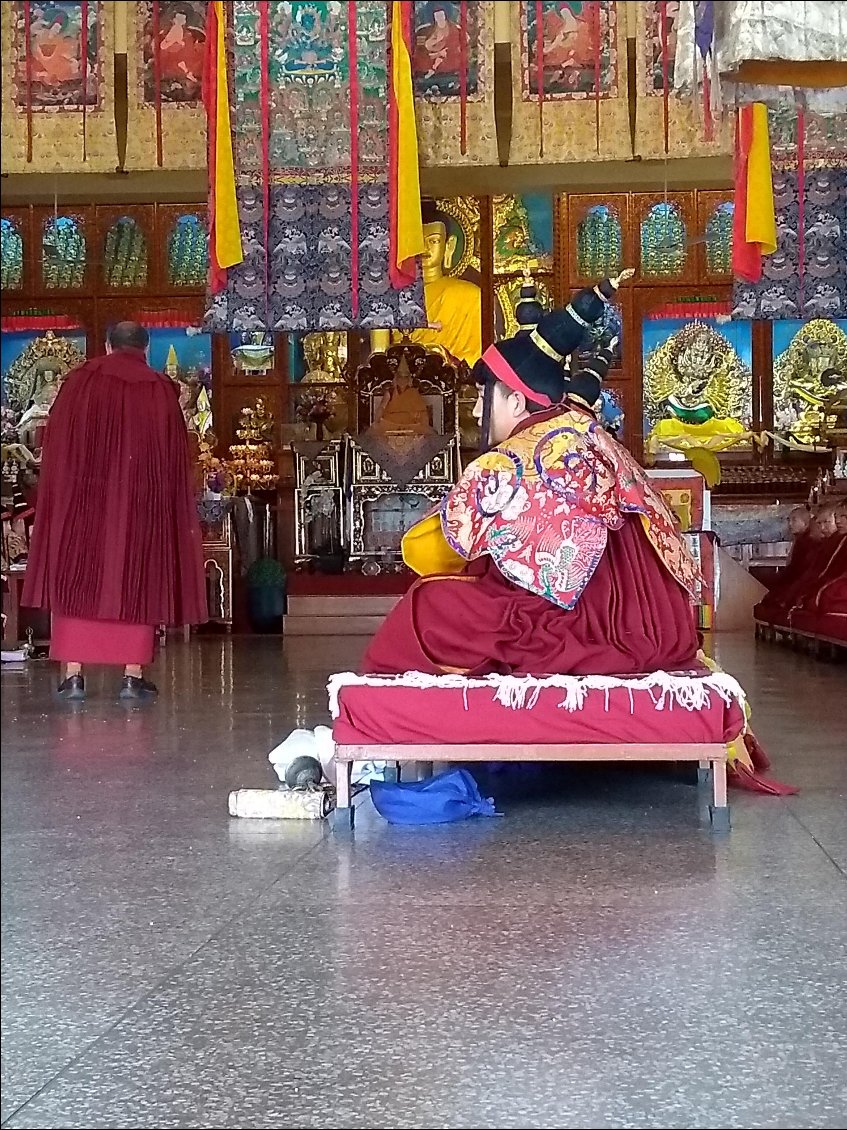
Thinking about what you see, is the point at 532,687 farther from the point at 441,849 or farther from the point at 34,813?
the point at 34,813

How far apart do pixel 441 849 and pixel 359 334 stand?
30.8 ft

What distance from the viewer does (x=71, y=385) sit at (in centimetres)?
523

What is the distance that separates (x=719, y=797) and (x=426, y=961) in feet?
3.71

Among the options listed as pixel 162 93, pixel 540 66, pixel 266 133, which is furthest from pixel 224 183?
pixel 540 66

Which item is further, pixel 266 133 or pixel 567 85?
pixel 567 85

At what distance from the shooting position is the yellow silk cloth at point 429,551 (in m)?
3.33

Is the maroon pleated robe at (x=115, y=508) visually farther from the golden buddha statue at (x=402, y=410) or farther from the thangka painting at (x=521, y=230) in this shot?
the thangka painting at (x=521, y=230)

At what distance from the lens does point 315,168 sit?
7355 mm

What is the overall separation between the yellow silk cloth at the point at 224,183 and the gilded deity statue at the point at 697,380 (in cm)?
498

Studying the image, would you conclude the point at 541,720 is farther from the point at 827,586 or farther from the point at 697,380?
the point at 697,380

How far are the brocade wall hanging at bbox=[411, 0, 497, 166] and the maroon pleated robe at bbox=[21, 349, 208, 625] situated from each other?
3031 millimetres

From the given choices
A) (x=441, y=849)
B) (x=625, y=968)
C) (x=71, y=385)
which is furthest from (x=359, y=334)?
(x=625, y=968)

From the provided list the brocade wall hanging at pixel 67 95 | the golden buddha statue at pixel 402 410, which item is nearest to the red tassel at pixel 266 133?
the brocade wall hanging at pixel 67 95

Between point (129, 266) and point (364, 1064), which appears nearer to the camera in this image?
point (364, 1064)
